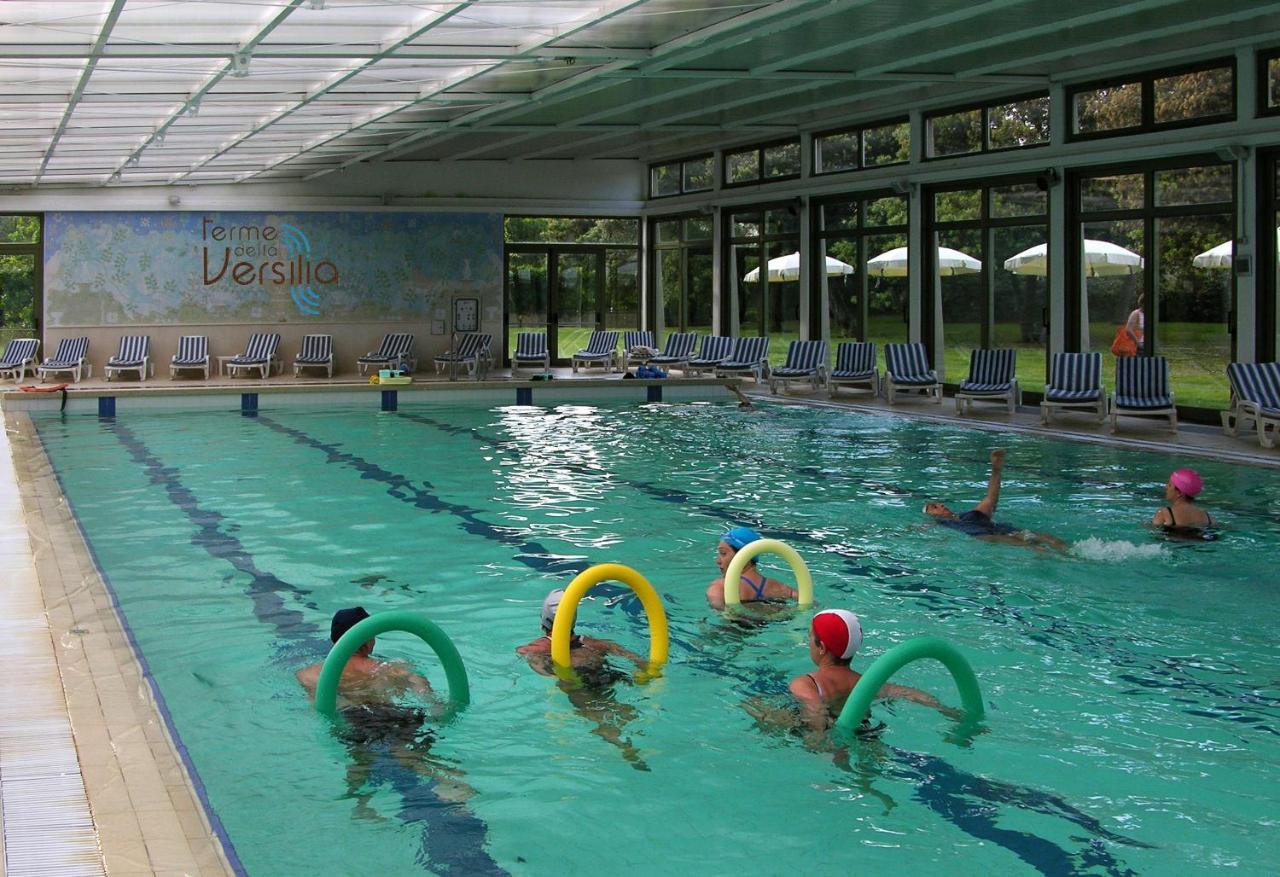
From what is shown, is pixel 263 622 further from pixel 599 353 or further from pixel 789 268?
pixel 599 353

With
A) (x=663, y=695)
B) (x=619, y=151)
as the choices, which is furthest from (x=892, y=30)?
(x=619, y=151)

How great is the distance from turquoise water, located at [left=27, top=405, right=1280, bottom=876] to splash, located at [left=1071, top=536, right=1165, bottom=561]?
1.6 inches

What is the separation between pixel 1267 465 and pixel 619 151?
46.7 feet

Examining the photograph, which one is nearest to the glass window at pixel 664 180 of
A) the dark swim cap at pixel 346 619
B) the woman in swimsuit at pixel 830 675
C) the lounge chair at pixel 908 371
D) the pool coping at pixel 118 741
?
the lounge chair at pixel 908 371

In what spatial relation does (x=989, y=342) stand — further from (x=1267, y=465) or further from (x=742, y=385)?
(x=1267, y=465)

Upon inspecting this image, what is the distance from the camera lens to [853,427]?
15008 millimetres

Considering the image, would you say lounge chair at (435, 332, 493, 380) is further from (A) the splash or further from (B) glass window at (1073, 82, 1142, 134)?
(A) the splash

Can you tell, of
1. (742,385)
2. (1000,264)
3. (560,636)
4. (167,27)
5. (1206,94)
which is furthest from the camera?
(742,385)

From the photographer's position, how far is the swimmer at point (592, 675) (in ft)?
17.0

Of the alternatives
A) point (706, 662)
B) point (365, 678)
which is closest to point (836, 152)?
point (706, 662)

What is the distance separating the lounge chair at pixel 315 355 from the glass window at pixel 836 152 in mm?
8788

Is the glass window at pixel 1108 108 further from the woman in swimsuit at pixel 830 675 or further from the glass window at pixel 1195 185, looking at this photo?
the woman in swimsuit at pixel 830 675

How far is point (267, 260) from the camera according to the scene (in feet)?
76.8

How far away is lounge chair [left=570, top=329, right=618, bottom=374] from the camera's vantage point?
24172mm
